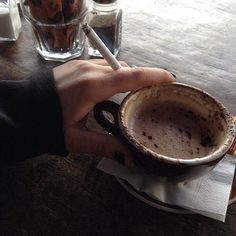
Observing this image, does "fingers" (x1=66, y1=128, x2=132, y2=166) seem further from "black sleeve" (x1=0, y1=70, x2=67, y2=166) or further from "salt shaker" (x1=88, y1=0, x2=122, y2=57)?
"salt shaker" (x1=88, y1=0, x2=122, y2=57)

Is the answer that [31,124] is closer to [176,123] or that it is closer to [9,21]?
[176,123]

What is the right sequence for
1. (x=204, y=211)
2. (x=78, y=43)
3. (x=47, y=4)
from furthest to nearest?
(x=78, y=43)
(x=47, y=4)
(x=204, y=211)

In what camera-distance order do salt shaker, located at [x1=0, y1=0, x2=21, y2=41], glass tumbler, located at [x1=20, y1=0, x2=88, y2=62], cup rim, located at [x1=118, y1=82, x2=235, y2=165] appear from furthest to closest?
salt shaker, located at [x1=0, y1=0, x2=21, y2=41] < glass tumbler, located at [x1=20, y1=0, x2=88, y2=62] < cup rim, located at [x1=118, y1=82, x2=235, y2=165]

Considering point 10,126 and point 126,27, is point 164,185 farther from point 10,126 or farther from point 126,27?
point 126,27

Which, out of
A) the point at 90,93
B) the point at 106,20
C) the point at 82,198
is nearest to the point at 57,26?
the point at 106,20

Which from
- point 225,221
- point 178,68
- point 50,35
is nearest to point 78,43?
point 50,35

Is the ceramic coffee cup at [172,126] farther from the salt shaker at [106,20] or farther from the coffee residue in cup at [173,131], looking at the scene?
the salt shaker at [106,20]

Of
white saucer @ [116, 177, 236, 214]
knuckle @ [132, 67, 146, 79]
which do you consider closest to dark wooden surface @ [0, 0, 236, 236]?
white saucer @ [116, 177, 236, 214]
